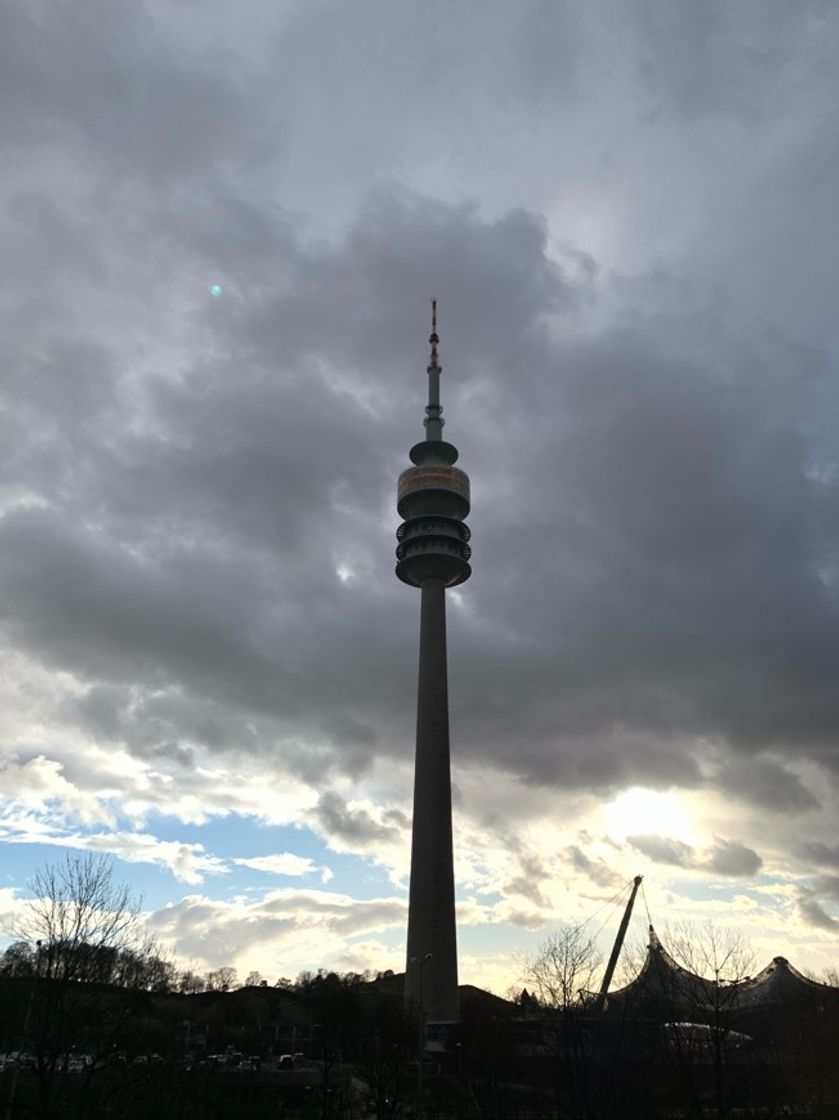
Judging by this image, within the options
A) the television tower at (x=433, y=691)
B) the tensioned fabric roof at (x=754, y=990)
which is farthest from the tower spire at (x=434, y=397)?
the tensioned fabric roof at (x=754, y=990)

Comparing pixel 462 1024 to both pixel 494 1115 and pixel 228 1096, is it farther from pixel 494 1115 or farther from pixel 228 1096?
pixel 228 1096

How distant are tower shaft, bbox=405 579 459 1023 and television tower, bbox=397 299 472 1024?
0.31 ft

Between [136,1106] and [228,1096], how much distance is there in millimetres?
9300

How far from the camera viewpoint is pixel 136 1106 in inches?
1817

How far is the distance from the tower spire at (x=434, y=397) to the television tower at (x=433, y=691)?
0.42 feet

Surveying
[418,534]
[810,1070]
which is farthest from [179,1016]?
[810,1070]

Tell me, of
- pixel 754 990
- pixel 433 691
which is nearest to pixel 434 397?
pixel 433 691

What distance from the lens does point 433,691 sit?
99438mm

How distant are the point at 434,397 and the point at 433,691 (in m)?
42.4

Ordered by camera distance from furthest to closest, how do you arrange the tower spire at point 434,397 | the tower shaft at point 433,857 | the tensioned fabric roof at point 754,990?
the tower spire at point 434,397 < the tower shaft at point 433,857 < the tensioned fabric roof at point 754,990

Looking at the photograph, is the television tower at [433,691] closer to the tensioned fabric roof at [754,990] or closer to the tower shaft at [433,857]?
the tower shaft at [433,857]

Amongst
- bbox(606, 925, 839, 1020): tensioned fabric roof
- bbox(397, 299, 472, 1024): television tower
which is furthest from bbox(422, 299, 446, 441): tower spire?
bbox(606, 925, 839, 1020): tensioned fabric roof

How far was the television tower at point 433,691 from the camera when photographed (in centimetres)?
8931

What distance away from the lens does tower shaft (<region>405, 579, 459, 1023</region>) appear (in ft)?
292
